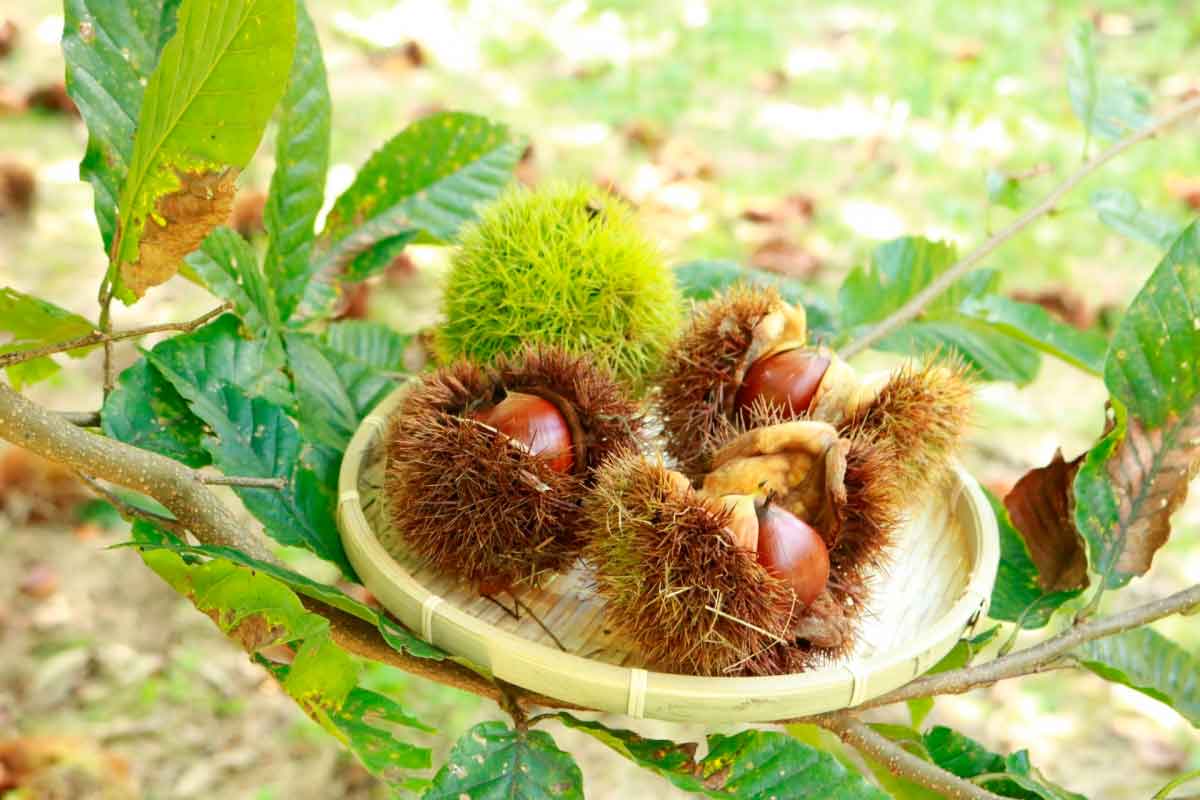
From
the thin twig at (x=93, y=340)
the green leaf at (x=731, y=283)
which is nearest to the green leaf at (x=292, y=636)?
the thin twig at (x=93, y=340)

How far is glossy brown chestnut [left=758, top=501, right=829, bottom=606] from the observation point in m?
0.71

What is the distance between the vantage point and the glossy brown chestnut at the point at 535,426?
0.78m

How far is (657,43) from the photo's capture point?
11.0ft

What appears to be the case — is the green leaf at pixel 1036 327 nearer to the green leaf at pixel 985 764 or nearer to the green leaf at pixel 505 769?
the green leaf at pixel 985 764

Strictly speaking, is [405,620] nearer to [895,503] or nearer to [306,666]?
[306,666]

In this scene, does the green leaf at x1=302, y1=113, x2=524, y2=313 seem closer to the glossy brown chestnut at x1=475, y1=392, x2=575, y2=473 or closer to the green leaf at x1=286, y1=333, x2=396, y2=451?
the green leaf at x1=286, y1=333, x2=396, y2=451

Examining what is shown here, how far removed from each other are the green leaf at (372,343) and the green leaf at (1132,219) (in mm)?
728

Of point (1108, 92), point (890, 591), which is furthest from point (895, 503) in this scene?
point (1108, 92)

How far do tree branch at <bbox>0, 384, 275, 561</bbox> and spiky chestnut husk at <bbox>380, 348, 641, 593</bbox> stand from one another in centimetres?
12

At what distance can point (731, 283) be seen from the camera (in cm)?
112

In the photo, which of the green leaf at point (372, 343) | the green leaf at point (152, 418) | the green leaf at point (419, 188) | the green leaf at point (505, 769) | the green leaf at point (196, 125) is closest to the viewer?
the green leaf at point (196, 125)

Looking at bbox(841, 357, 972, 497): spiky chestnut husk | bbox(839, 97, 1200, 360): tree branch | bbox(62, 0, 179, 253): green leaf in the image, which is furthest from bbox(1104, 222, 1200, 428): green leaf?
bbox(62, 0, 179, 253): green leaf

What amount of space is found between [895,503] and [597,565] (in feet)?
0.77

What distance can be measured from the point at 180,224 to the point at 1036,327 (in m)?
0.78
